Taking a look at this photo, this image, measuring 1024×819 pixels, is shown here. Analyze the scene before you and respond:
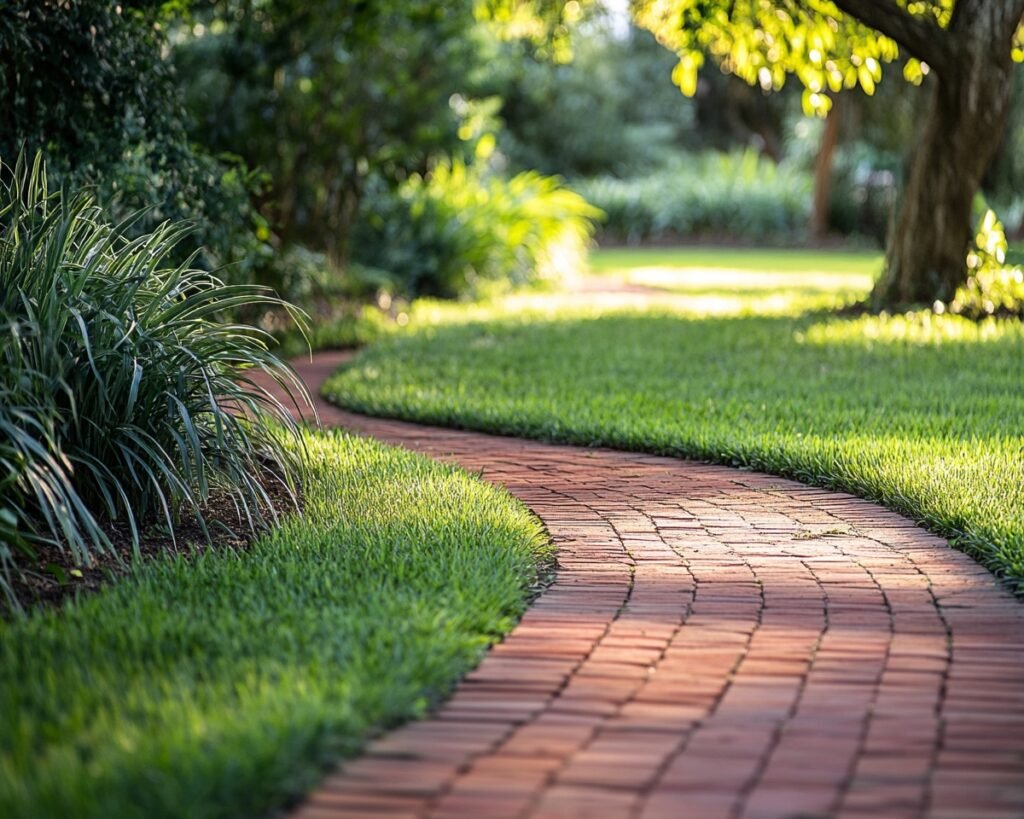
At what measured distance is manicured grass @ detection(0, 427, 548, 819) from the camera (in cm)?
289

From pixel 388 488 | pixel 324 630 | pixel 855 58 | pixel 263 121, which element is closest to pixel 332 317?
pixel 263 121

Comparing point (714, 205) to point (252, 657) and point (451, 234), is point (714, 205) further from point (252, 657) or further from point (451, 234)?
point (252, 657)

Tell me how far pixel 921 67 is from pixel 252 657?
10678 millimetres

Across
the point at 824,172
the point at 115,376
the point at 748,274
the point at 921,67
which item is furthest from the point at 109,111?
the point at 824,172

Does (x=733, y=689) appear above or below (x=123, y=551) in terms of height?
above

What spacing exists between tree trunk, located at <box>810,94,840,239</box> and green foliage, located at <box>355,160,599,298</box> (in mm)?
9682

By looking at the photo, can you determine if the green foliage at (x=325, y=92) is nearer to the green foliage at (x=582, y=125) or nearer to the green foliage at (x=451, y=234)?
the green foliage at (x=451, y=234)

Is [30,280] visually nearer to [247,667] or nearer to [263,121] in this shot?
[247,667]

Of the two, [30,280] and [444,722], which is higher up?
[30,280]

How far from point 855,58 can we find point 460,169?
5.22 m

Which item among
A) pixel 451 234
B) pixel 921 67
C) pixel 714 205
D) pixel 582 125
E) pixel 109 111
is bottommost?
pixel 451 234

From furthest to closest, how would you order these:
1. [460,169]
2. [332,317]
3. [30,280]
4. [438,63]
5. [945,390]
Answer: [460,169]
[438,63]
[332,317]
[945,390]
[30,280]

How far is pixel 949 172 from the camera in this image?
12.1m

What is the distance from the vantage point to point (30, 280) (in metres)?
5.09
